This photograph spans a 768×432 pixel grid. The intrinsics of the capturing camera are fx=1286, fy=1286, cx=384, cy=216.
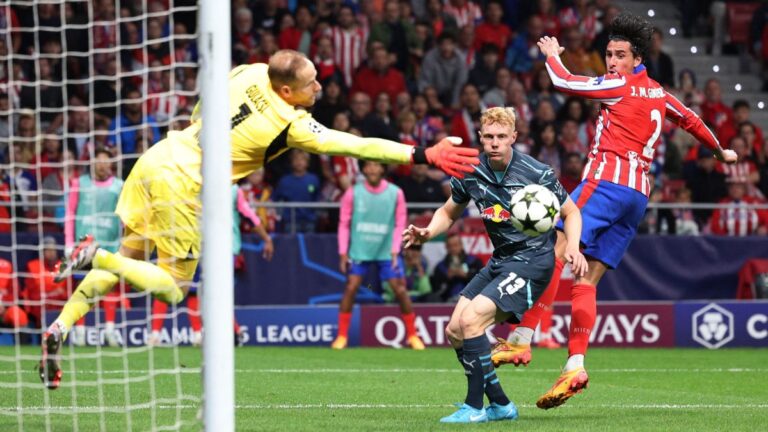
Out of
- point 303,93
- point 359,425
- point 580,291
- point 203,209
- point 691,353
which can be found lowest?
point 691,353

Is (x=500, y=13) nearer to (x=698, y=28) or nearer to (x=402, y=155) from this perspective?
(x=698, y=28)

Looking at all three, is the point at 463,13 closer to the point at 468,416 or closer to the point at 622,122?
the point at 622,122

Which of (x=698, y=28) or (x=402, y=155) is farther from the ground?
(x=698, y=28)

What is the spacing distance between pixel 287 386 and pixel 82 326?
5517mm

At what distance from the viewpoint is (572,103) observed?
717 inches

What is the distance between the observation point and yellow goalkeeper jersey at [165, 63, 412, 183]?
284 inches

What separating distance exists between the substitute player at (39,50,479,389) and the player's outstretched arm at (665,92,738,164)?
2.57 m

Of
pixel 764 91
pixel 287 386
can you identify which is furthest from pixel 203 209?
pixel 764 91

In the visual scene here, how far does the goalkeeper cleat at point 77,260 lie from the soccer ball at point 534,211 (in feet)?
8.14

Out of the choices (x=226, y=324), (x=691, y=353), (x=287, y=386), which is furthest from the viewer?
(x=691, y=353)

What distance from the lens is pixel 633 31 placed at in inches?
331

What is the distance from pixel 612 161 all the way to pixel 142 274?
3.12 meters

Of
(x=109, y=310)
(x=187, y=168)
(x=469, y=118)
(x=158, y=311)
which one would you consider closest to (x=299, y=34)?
(x=469, y=118)

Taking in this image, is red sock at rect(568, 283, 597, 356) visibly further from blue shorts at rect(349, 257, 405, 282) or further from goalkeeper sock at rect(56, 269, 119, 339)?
blue shorts at rect(349, 257, 405, 282)
